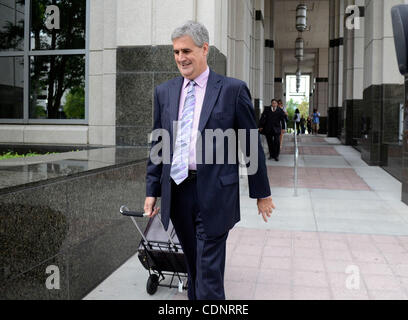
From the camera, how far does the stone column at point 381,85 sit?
12867mm

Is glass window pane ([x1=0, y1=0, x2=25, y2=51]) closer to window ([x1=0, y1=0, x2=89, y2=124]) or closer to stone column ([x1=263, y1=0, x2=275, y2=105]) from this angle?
window ([x1=0, y1=0, x2=89, y2=124])

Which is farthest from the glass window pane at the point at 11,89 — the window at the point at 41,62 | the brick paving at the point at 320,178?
the brick paving at the point at 320,178

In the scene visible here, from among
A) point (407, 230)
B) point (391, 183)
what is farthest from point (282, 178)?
point (407, 230)

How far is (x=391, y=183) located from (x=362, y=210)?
3.48 metres

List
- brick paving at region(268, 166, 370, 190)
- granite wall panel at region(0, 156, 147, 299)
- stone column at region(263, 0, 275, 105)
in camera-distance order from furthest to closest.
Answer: stone column at region(263, 0, 275, 105) < brick paving at region(268, 166, 370, 190) < granite wall panel at region(0, 156, 147, 299)

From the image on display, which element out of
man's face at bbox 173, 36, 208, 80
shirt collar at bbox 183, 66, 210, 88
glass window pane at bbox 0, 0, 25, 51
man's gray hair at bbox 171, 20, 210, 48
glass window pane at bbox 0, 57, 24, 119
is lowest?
shirt collar at bbox 183, 66, 210, 88

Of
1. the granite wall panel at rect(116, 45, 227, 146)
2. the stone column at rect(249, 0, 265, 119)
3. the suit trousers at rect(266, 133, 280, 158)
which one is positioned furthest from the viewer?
the stone column at rect(249, 0, 265, 119)

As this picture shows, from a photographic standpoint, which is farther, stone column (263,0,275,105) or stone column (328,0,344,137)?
stone column (263,0,275,105)

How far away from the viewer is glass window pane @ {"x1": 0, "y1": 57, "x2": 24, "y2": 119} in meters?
8.82

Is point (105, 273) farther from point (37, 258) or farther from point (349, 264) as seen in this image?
point (349, 264)

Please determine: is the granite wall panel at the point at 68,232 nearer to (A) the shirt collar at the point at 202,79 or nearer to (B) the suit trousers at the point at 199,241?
(B) the suit trousers at the point at 199,241

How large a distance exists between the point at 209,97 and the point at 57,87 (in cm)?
649

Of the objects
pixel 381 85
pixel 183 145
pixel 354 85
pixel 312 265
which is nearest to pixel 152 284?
pixel 183 145

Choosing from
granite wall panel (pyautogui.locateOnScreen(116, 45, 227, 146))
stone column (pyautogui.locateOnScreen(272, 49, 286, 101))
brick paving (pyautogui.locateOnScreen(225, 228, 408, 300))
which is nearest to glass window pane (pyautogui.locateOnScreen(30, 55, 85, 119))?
granite wall panel (pyautogui.locateOnScreen(116, 45, 227, 146))
